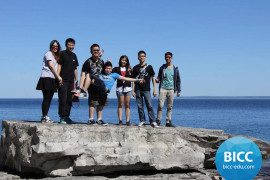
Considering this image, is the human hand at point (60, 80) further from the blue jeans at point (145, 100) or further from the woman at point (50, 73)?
the blue jeans at point (145, 100)

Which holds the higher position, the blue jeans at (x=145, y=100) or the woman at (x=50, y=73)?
the woman at (x=50, y=73)

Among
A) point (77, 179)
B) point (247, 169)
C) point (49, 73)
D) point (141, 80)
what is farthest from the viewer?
point (141, 80)

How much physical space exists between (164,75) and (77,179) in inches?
144

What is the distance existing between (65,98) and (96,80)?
2.81ft

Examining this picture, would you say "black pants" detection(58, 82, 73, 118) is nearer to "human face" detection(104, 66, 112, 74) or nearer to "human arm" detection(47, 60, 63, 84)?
"human arm" detection(47, 60, 63, 84)

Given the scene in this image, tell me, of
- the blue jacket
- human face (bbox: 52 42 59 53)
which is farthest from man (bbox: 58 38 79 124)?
the blue jacket

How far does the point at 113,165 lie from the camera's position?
9.55 meters

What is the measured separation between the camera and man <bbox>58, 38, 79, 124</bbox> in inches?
391

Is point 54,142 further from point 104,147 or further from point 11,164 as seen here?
point 11,164

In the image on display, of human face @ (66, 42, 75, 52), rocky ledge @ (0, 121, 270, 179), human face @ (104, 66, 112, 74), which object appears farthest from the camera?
human face @ (104, 66, 112, 74)

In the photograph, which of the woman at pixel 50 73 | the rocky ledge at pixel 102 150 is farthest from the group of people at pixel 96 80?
the rocky ledge at pixel 102 150

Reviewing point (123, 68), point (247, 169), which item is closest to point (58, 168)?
Answer: point (123, 68)

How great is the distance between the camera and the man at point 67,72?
992 centimetres

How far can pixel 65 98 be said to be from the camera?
10.1 metres
